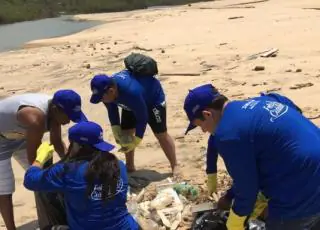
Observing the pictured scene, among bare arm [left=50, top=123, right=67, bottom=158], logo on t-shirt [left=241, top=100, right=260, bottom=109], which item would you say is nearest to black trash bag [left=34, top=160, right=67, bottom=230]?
bare arm [left=50, top=123, right=67, bottom=158]

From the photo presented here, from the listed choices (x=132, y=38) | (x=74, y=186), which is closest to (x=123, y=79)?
(x=74, y=186)

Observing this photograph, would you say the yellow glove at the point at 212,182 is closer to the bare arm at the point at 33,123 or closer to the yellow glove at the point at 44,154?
the yellow glove at the point at 44,154

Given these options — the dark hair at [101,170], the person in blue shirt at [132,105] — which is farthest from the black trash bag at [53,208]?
the person in blue shirt at [132,105]

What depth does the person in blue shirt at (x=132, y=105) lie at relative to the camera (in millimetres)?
4824

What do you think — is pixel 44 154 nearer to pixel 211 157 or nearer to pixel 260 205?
pixel 211 157

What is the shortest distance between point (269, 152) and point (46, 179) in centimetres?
138

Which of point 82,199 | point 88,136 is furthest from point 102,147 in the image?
point 82,199

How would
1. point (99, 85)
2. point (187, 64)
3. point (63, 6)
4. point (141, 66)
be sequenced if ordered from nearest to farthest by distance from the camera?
point (99, 85), point (141, 66), point (187, 64), point (63, 6)

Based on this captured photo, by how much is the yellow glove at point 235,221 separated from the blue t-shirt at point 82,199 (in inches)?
27.0

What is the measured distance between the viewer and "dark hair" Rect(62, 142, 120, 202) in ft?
10.6

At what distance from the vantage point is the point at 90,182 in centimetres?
326

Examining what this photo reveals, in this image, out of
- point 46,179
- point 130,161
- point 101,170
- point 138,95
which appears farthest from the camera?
point 130,161

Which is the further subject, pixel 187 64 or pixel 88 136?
pixel 187 64

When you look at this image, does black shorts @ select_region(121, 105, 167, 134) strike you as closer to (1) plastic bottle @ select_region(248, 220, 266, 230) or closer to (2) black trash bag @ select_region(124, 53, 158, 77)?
(2) black trash bag @ select_region(124, 53, 158, 77)
